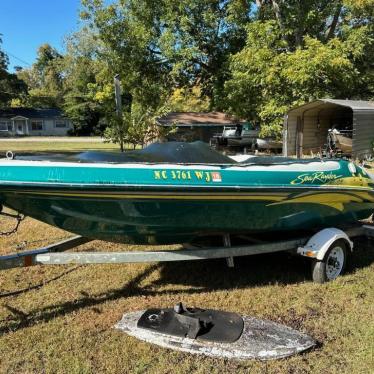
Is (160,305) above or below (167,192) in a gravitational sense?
below

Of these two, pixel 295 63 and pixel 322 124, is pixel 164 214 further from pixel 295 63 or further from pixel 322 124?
pixel 322 124

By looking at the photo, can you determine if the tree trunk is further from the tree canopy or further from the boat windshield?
the boat windshield

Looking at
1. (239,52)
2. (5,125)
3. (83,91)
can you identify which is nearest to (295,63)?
(239,52)

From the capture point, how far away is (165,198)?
3930 millimetres

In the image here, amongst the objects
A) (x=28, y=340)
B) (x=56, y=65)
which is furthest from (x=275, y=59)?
(x=56, y=65)

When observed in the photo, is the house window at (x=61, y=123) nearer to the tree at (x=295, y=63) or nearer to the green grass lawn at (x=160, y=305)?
the tree at (x=295, y=63)

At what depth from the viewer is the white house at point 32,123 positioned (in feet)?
207

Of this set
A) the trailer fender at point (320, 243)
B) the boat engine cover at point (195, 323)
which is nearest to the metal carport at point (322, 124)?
the trailer fender at point (320, 243)

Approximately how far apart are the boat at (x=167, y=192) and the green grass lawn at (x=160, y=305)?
0.60m

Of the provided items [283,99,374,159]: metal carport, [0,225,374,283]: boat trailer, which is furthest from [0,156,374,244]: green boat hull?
[283,99,374,159]: metal carport

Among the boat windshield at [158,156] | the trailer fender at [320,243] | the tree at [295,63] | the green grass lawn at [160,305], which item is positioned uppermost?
the tree at [295,63]

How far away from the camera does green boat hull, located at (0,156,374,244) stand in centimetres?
368

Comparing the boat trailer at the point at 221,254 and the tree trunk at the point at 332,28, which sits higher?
the tree trunk at the point at 332,28

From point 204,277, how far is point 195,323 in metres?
1.50
